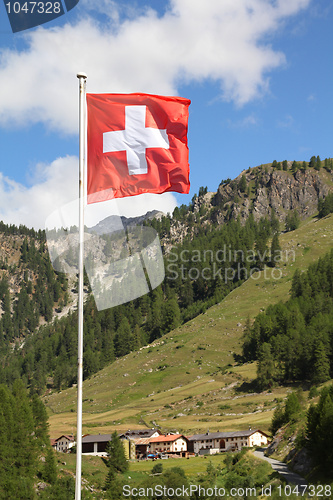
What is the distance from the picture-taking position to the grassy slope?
10069 cm

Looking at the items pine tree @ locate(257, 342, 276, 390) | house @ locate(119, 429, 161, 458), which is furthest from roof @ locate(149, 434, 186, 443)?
pine tree @ locate(257, 342, 276, 390)

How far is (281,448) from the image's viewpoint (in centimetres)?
6178

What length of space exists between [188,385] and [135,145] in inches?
4410

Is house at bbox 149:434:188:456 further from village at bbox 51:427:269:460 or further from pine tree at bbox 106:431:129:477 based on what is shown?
pine tree at bbox 106:431:129:477

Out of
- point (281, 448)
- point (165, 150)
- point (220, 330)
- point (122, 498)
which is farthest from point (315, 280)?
point (165, 150)

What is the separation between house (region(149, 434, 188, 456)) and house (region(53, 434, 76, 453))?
13.4 metres

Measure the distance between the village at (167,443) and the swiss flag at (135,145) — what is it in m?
66.7

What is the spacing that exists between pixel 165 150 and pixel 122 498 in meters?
45.9

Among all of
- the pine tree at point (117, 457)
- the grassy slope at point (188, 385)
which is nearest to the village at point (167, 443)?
the grassy slope at point (188, 385)

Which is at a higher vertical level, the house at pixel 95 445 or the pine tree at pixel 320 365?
the pine tree at pixel 320 365

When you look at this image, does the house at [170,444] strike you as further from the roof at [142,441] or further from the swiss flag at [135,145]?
the swiss flag at [135,145]

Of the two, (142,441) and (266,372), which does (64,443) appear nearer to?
(142,441)

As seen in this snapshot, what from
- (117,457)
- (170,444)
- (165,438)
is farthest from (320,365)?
(117,457)

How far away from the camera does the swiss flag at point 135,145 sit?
1633cm
